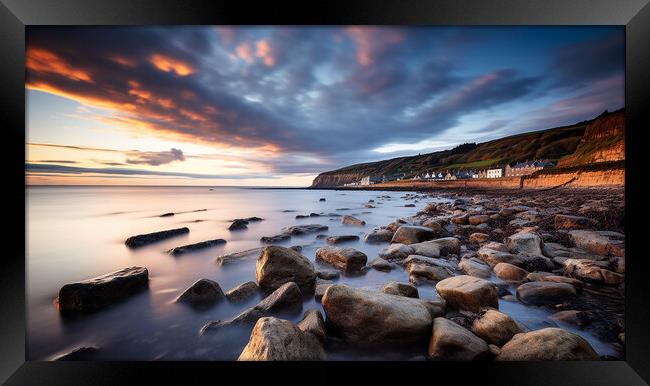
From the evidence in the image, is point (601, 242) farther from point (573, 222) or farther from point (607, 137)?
point (607, 137)

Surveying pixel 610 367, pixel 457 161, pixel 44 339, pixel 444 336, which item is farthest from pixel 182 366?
pixel 457 161

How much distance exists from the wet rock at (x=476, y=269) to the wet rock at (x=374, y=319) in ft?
4.30

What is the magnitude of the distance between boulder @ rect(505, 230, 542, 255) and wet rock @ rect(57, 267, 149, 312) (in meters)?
4.62

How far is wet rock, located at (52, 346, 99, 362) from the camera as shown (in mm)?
1764

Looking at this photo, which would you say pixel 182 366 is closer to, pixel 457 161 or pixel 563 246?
pixel 563 246

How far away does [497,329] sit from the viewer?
5.42 ft

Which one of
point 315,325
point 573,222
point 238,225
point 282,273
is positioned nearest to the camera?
point 315,325

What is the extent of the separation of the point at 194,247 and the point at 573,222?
18.4ft

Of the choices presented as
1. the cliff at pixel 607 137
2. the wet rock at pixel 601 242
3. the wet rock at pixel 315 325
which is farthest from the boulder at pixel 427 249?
the wet rock at pixel 315 325

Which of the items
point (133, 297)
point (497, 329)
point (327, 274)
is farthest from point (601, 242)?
point (133, 297)

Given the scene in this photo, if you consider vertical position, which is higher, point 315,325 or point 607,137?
point 607,137

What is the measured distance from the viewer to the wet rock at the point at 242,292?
2.28 m

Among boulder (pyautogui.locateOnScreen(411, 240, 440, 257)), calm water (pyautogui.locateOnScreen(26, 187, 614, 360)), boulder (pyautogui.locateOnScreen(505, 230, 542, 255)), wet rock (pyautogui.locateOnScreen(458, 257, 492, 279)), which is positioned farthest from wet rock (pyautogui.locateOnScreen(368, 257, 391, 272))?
boulder (pyautogui.locateOnScreen(505, 230, 542, 255))

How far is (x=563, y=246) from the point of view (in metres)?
2.97
